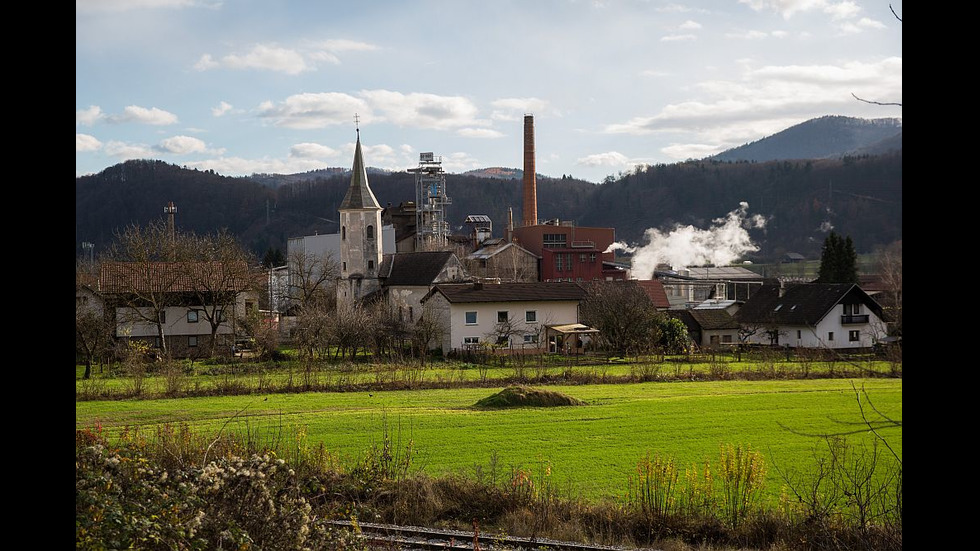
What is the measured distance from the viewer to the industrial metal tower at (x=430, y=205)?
243 ft

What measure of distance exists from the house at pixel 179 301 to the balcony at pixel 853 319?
3213 centimetres

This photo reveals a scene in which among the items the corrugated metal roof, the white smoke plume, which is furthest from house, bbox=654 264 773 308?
the corrugated metal roof

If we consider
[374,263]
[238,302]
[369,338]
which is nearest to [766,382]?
[369,338]

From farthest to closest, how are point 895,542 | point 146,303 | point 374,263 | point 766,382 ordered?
point 374,263 → point 146,303 → point 766,382 → point 895,542

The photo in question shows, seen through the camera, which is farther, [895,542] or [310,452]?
[310,452]

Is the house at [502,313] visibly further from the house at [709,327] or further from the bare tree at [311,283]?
the bare tree at [311,283]

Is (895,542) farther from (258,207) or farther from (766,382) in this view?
(258,207)

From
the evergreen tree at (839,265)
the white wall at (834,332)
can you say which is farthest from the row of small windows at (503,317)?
the evergreen tree at (839,265)

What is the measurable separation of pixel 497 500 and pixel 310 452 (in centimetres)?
359

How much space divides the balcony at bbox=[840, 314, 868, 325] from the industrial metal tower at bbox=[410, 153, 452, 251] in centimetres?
3546

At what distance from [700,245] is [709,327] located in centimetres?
5859
